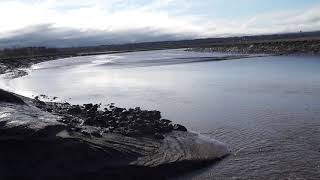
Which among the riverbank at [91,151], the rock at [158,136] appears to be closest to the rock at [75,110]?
the riverbank at [91,151]

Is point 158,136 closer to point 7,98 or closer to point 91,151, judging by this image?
point 91,151

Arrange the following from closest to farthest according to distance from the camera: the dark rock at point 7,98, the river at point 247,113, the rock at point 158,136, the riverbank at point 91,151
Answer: the riverbank at point 91,151 → the river at point 247,113 → the rock at point 158,136 → the dark rock at point 7,98

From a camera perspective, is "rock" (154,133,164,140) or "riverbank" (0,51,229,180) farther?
Answer: "rock" (154,133,164,140)

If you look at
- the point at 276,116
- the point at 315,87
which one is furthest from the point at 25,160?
the point at 315,87

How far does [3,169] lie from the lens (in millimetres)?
15234

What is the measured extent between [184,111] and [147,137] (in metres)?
8.30

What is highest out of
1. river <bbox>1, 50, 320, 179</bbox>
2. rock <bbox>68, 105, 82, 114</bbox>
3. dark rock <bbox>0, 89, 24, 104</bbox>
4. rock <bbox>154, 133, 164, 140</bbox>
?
dark rock <bbox>0, 89, 24, 104</bbox>

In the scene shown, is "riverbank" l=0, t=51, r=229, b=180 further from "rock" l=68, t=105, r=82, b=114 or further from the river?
"rock" l=68, t=105, r=82, b=114

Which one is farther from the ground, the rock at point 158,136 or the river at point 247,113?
the rock at point 158,136

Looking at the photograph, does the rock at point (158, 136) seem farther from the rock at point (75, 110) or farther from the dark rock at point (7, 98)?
the rock at point (75, 110)

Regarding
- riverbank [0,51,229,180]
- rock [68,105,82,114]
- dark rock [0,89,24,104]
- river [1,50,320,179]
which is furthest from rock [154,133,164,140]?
rock [68,105,82,114]

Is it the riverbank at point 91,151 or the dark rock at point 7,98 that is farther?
the dark rock at point 7,98

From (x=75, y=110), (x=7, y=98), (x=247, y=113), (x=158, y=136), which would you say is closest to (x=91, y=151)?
(x=158, y=136)

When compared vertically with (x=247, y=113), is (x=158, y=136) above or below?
above
